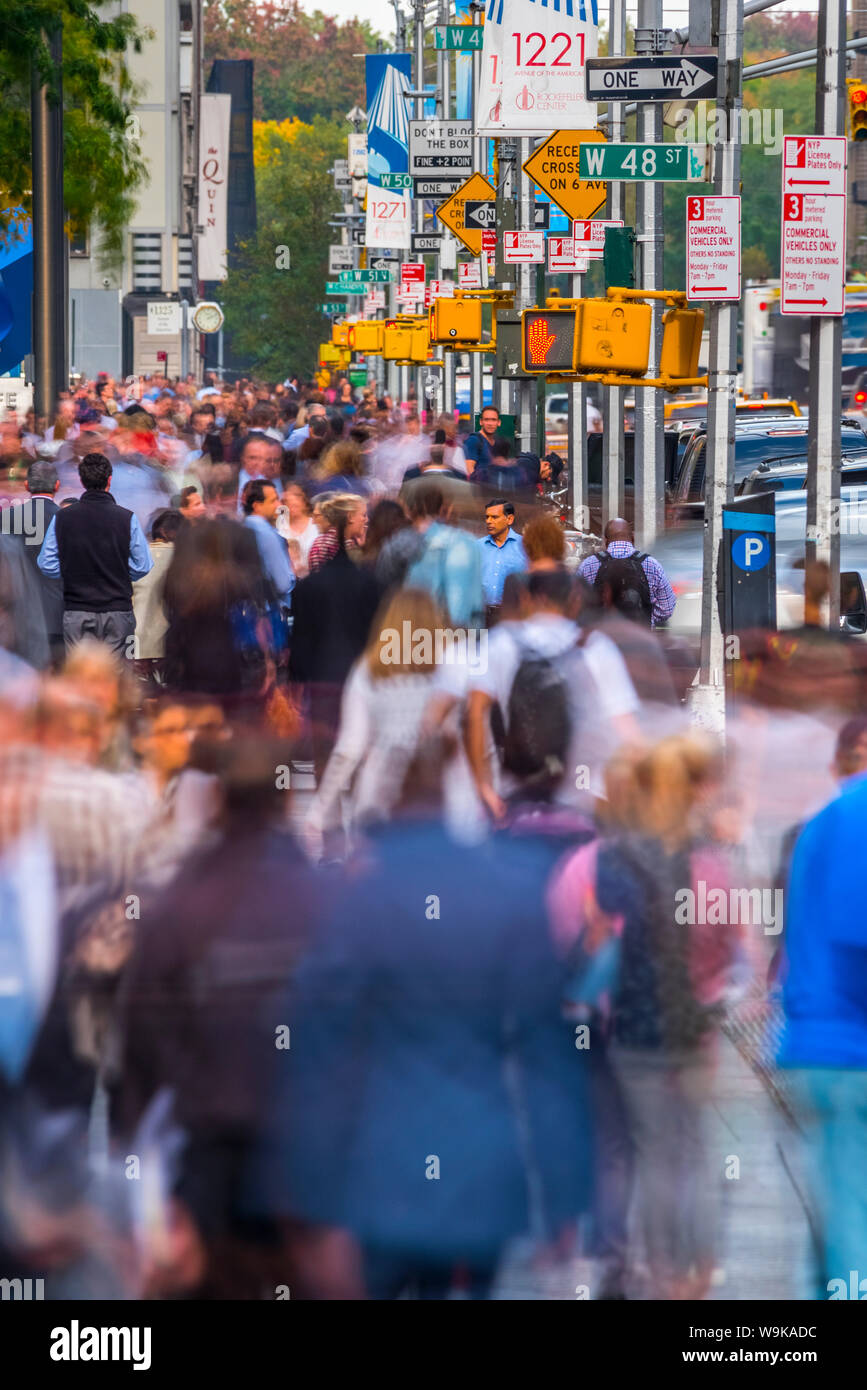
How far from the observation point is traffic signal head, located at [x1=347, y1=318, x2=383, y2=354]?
140ft

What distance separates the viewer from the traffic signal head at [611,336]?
1670 centimetres

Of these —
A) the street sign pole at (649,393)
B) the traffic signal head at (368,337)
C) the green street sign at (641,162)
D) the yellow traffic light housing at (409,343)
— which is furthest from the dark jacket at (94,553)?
the traffic signal head at (368,337)

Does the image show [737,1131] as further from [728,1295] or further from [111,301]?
[111,301]

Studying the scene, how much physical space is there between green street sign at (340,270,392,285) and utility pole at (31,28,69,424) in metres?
23.4

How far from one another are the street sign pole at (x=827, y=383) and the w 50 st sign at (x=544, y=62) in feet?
20.1

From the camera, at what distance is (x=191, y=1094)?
188 inches

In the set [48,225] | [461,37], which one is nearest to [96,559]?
[48,225]

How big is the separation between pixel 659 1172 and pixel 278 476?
1257 centimetres

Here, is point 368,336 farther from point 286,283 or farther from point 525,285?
point 286,283

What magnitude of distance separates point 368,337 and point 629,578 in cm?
3107

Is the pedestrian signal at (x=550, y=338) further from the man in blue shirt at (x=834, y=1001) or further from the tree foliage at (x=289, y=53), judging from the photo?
the tree foliage at (x=289, y=53)

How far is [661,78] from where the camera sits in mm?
14477

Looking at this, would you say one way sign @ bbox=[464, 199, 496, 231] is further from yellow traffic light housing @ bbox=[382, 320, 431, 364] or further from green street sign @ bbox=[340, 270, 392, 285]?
green street sign @ bbox=[340, 270, 392, 285]

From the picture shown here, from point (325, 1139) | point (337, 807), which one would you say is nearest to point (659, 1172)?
point (325, 1139)
